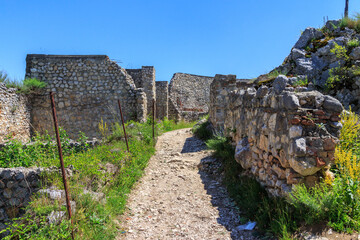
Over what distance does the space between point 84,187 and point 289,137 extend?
11.7 feet

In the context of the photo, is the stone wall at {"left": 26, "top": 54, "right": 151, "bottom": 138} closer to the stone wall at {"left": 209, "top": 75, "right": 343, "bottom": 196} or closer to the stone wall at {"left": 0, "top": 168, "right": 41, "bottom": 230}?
the stone wall at {"left": 0, "top": 168, "right": 41, "bottom": 230}

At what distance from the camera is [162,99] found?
20.0 meters

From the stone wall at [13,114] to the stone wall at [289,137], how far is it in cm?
867

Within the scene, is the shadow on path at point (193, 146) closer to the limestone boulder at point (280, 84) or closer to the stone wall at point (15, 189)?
the limestone boulder at point (280, 84)

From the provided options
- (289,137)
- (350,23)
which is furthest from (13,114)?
(350,23)

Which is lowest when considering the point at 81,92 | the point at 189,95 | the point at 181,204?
the point at 181,204

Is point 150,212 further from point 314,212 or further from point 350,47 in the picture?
point 350,47

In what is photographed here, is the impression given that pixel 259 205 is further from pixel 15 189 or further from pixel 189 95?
pixel 189 95

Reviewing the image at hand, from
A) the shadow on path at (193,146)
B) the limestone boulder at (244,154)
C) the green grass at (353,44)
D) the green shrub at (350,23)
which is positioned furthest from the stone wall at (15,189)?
the green shrub at (350,23)

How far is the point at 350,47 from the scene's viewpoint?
6.62 meters

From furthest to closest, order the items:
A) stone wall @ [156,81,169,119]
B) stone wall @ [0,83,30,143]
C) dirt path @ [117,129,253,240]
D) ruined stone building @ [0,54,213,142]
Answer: stone wall @ [156,81,169,119], ruined stone building @ [0,54,213,142], stone wall @ [0,83,30,143], dirt path @ [117,129,253,240]

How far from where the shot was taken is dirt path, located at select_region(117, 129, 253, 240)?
12.4ft

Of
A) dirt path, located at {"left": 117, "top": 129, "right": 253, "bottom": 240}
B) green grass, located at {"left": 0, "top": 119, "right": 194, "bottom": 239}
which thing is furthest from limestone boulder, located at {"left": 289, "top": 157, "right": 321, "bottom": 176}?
green grass, located at {"left": 0, "top": 119, "right": 194, "bottom": 239}

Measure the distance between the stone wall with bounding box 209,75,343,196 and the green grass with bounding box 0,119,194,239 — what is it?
271 cm
